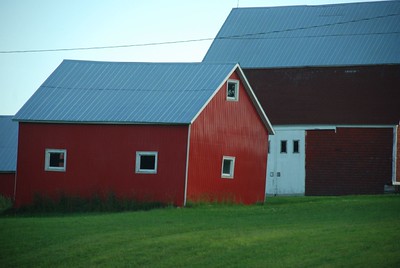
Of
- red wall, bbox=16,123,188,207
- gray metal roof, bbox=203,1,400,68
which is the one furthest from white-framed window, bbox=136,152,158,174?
gray metal roof, bbox=203,1,400,68

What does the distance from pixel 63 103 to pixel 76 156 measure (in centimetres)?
279

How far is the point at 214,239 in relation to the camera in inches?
1054

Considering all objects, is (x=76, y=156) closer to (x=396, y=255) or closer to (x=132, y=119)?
(x=132, y=119)

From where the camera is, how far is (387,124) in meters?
53.3

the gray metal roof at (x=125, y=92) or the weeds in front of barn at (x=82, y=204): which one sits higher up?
the gray metal roof at (x=125, y=92)

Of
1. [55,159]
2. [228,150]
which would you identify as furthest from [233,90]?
[55,159]

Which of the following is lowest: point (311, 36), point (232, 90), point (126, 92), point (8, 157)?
point (8, 157)

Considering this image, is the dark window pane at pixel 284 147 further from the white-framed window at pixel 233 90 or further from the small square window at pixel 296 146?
the white-framed window at pixel 233 90

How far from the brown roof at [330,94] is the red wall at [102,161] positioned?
1657 centimetres

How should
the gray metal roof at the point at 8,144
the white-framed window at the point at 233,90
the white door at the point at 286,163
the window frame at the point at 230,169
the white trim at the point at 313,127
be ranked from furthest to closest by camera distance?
the white door at the point at 286,163
the gray metal roof at the point at 8,144
the white trim at the point at 313,127
the white-framed window at the point at 233,90
the window frame at the point at 230,169

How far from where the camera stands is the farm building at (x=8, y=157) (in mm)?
54659

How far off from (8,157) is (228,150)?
1784cm

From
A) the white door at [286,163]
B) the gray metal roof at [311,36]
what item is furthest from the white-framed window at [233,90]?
the gray metal roof at [311,36]

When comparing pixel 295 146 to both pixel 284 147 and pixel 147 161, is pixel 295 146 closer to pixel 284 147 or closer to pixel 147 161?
pixel 284 147
